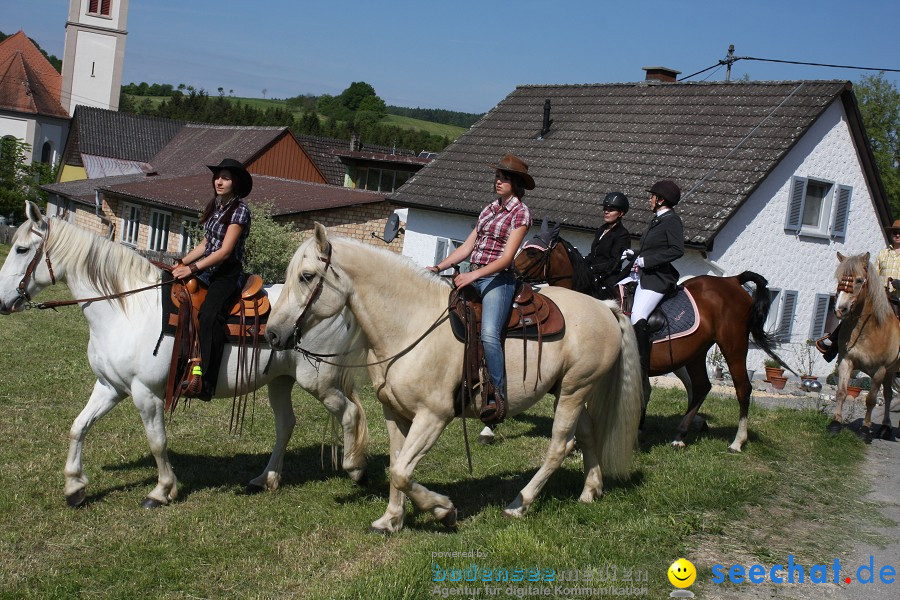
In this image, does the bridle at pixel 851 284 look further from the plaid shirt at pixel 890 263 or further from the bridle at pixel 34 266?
the bridle at pixel 34 266

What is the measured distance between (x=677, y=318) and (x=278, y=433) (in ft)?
14.2

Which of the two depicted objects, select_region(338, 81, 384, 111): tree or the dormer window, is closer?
the dormer window

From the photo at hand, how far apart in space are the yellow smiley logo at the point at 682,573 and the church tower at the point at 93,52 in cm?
7456

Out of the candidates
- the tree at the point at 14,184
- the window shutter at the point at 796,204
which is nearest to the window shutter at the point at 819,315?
the window shutter at the point at 796,204

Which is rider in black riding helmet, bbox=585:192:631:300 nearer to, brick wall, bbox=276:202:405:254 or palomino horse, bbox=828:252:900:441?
palomino horse, bbox=828:252:900:441

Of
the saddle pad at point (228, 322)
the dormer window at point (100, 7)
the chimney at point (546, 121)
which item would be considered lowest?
the saddle pad at point (228, 322)

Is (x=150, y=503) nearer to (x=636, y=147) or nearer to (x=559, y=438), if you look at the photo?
(x=559, y=438)

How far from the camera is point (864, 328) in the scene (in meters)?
9.91

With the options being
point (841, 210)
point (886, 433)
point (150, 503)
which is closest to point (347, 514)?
point (150, 503)

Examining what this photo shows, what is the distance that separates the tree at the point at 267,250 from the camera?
20672 millimetres

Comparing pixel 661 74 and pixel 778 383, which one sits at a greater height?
pixel 661 74

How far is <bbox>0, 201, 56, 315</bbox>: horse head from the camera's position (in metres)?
6.23

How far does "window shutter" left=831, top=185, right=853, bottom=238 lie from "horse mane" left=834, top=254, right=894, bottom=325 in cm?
940

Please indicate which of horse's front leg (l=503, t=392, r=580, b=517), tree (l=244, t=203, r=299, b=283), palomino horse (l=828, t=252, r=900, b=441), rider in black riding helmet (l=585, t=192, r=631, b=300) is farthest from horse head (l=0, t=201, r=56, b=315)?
tree (l=244, t=203, r=299, b=283)
